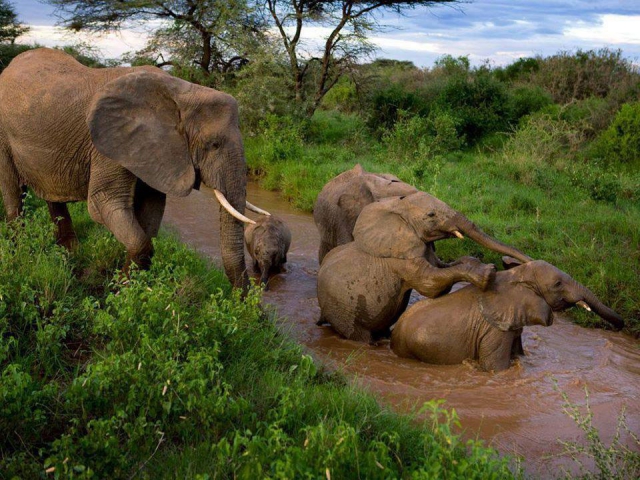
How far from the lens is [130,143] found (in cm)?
516

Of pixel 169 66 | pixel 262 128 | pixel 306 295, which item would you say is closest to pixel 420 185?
pixel 306 295

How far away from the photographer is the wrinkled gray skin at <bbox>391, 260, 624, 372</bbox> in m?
5.02

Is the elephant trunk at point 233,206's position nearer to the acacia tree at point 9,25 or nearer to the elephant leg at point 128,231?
the elephant leg at point 128,231

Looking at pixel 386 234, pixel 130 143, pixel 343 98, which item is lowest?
pixel 343 98

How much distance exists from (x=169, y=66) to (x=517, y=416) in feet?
51.0

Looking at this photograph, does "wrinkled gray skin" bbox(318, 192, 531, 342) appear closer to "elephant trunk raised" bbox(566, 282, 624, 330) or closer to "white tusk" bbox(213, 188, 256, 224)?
"elephant trunk raised" bbox(566, 282, 624, 330)

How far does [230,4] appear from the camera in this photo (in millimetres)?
16875

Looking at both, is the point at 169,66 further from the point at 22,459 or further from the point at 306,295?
the point at 22,459

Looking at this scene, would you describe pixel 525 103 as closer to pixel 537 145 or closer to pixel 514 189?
pixel 537 145

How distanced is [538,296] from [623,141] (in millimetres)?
8508

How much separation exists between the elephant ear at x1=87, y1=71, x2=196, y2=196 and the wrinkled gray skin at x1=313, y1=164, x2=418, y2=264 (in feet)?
6.02

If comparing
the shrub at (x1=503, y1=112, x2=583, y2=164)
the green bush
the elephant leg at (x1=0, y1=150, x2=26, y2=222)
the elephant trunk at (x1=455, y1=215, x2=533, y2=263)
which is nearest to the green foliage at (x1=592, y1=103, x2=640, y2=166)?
the shrub at (x1=503, y1=112, x2=583, y2=164)

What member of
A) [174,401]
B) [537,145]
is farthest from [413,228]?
[537,145]

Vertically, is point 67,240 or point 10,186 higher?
point 10,186
